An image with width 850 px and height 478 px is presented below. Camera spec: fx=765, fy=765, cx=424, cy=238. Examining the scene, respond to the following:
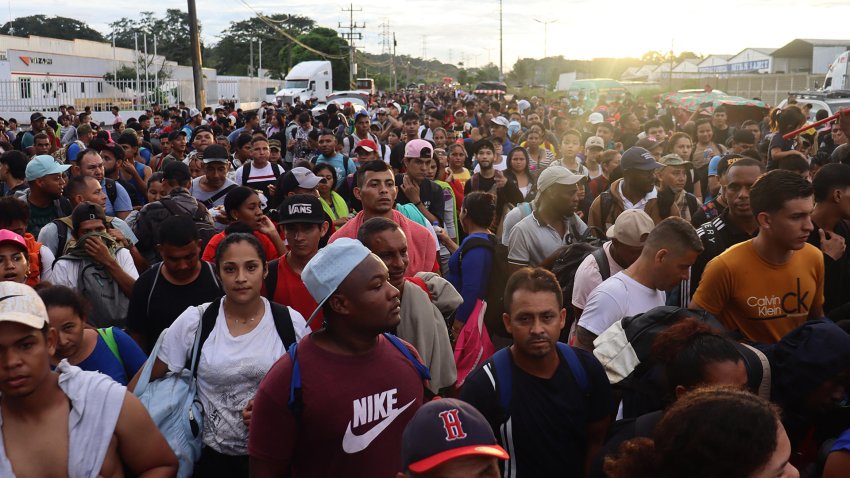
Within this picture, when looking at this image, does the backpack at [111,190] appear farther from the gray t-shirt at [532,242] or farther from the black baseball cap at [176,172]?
the gray t-shirt at [532,242]

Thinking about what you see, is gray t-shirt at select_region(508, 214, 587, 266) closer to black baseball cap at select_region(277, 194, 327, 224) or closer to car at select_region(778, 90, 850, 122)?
black baseball cap at select_region(277, 194, 327, 224)

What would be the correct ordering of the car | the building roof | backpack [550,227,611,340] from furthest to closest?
the building roof
the car
backpack [550,227,611,340]

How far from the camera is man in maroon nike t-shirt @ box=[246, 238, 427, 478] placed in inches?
115

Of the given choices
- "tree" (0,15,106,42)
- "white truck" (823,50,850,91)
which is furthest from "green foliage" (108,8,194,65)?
"white truck" (823,50,850,91)

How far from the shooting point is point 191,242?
4684mm

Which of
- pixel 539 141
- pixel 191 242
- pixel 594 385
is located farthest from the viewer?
pixel 539 141

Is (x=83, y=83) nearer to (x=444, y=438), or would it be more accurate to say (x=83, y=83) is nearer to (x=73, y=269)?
(x=73, y=269)

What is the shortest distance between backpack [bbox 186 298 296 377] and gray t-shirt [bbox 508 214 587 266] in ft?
7.57

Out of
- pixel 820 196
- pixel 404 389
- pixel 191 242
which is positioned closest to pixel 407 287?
pixel 404 389

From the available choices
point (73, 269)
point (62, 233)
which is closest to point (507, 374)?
point (73, 269)

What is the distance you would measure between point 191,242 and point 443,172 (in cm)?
552

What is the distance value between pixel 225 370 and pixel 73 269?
1990 mm

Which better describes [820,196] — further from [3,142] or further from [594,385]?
[3,142]

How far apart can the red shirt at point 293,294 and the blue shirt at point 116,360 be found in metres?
0.88
